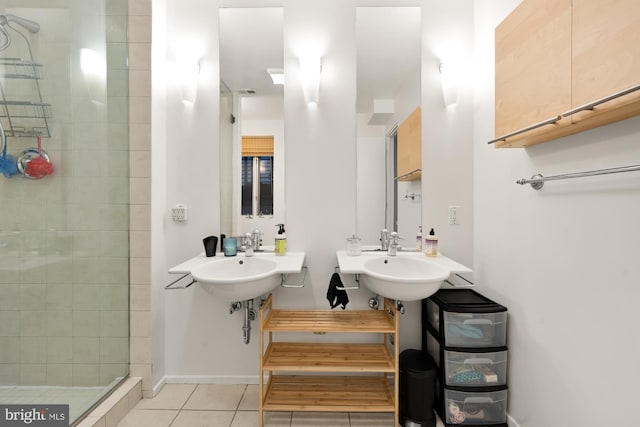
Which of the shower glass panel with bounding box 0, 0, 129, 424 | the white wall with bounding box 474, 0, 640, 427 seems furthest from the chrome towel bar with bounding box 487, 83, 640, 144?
the shower glass panel with bounding box 0, 0, 129, 424

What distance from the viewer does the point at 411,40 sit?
6.66ft

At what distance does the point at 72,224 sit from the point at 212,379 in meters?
1.29

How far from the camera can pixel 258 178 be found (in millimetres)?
2045

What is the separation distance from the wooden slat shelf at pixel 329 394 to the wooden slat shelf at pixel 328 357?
19 centimetres

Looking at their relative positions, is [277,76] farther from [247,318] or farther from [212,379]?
[212,379]

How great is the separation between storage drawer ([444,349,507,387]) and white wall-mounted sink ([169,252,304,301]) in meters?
0.94

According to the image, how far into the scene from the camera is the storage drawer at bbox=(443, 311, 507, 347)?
1.62 metres

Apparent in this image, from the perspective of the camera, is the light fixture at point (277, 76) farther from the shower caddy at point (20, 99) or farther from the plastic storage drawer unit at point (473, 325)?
the plastic storage drawer unit at point (473, 325)

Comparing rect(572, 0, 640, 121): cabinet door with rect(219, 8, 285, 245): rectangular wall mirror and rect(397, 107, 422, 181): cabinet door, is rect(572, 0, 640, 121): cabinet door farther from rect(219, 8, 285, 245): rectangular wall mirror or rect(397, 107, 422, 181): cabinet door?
rect(219, 8, 285, 245): rectangular wall mirror

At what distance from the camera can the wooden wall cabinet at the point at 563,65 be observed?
87 centimetres

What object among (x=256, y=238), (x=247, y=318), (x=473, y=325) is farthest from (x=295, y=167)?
(x=473, y=325)

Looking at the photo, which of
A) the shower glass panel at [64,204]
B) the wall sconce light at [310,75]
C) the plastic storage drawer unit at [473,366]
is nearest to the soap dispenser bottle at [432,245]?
the plastic storage drawer unit at [473,366]

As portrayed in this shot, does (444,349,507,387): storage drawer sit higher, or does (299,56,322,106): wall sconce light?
(299,56,322,106): wall sconce light

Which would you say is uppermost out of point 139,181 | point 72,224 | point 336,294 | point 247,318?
point 139,181
